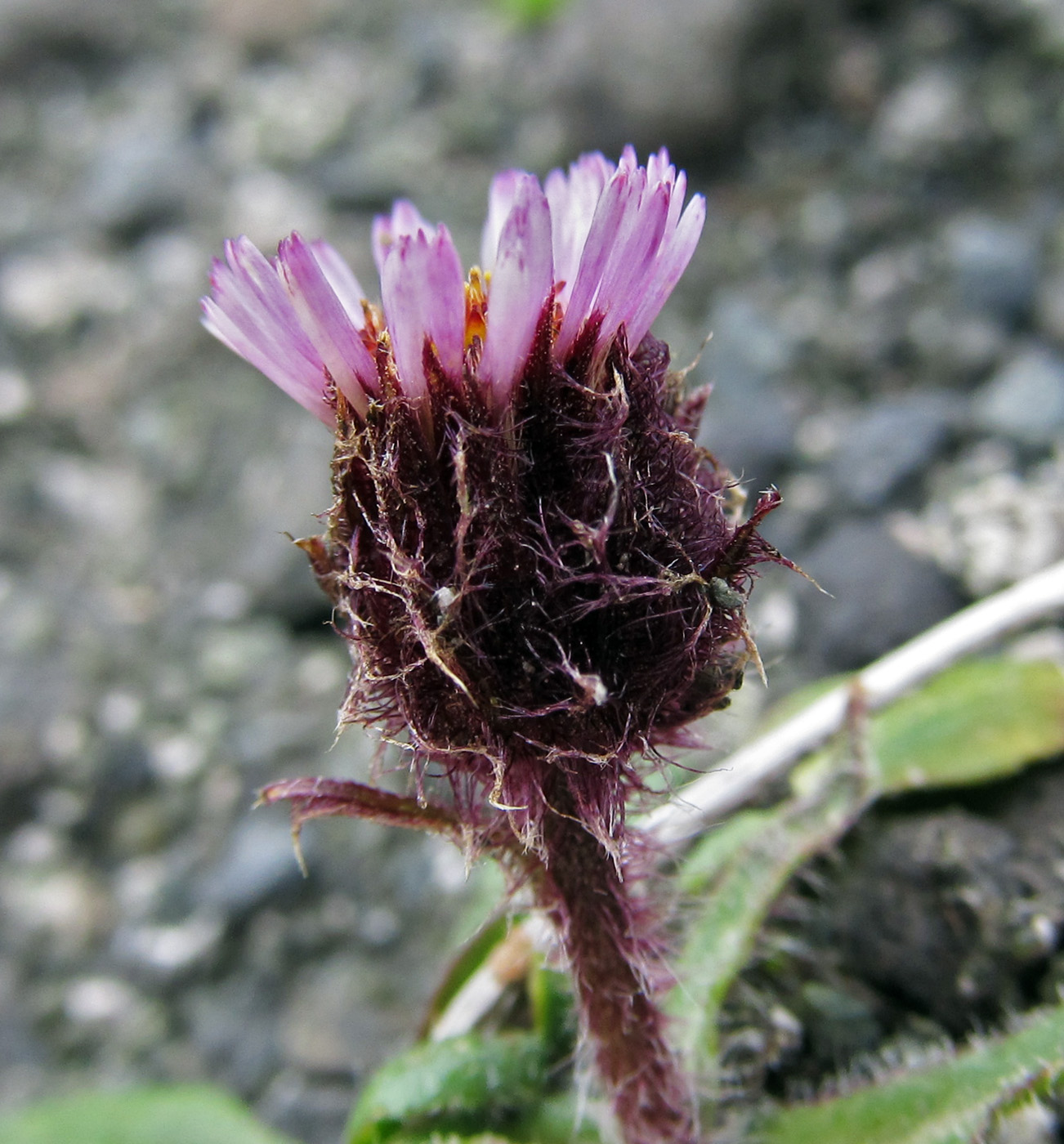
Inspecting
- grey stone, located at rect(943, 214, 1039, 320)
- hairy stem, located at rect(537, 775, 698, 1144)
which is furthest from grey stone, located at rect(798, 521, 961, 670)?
Answer: hairy stem, located at rect(537, 775, 698, 1144)

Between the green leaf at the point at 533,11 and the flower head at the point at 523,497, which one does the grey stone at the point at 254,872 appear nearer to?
the flower head at the point at 523,497

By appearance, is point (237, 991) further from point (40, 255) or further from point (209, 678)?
point (40, 255)

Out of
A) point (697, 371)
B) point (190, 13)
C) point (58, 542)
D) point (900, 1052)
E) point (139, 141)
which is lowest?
point (900, 1052)

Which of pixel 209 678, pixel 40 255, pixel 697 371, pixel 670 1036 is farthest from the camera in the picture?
pixel 40 255

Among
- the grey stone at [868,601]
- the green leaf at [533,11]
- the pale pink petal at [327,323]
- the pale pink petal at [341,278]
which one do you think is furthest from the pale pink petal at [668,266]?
the green leaf at [533,11]

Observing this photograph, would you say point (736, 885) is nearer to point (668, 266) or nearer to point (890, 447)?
point (668, 266)

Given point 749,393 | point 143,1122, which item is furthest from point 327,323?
point 749,393

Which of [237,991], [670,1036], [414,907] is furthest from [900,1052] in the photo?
[237,991]
